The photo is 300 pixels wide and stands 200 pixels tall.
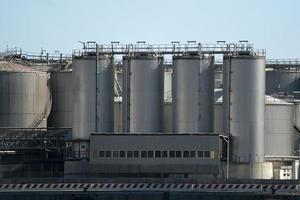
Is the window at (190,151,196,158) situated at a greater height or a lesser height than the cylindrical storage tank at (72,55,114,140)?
lesser

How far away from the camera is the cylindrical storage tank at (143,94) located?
81562 mm

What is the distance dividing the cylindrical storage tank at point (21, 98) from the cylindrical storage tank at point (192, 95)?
1466 centimetres

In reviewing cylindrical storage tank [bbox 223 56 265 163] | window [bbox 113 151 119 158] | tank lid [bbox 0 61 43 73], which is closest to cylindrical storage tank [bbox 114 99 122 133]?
window [bbox 113 151 119 158]

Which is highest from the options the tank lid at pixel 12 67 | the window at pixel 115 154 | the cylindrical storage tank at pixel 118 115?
the tank lid at pixel 12 67

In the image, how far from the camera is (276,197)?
59.5 m

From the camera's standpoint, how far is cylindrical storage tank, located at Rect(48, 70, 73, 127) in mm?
91188

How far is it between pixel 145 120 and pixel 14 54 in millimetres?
29772

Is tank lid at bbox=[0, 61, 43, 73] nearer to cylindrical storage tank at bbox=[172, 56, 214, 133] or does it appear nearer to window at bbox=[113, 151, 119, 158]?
window at bbox=[113, 151, 119, 158]

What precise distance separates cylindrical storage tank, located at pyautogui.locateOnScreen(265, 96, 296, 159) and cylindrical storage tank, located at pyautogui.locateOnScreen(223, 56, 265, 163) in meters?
2.71

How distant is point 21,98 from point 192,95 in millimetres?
17368

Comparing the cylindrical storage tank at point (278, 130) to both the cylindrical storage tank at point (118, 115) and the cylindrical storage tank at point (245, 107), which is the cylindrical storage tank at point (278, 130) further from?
the cylindrical storage tank at point (118, 115)

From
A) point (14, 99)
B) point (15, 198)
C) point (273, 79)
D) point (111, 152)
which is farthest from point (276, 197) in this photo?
point (273, 79)

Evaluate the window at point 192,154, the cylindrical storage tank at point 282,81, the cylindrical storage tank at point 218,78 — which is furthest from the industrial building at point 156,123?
the cylindrical storage tank at point 282,81

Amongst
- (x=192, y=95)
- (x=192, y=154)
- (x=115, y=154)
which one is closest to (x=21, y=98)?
(x=115, y=154)
